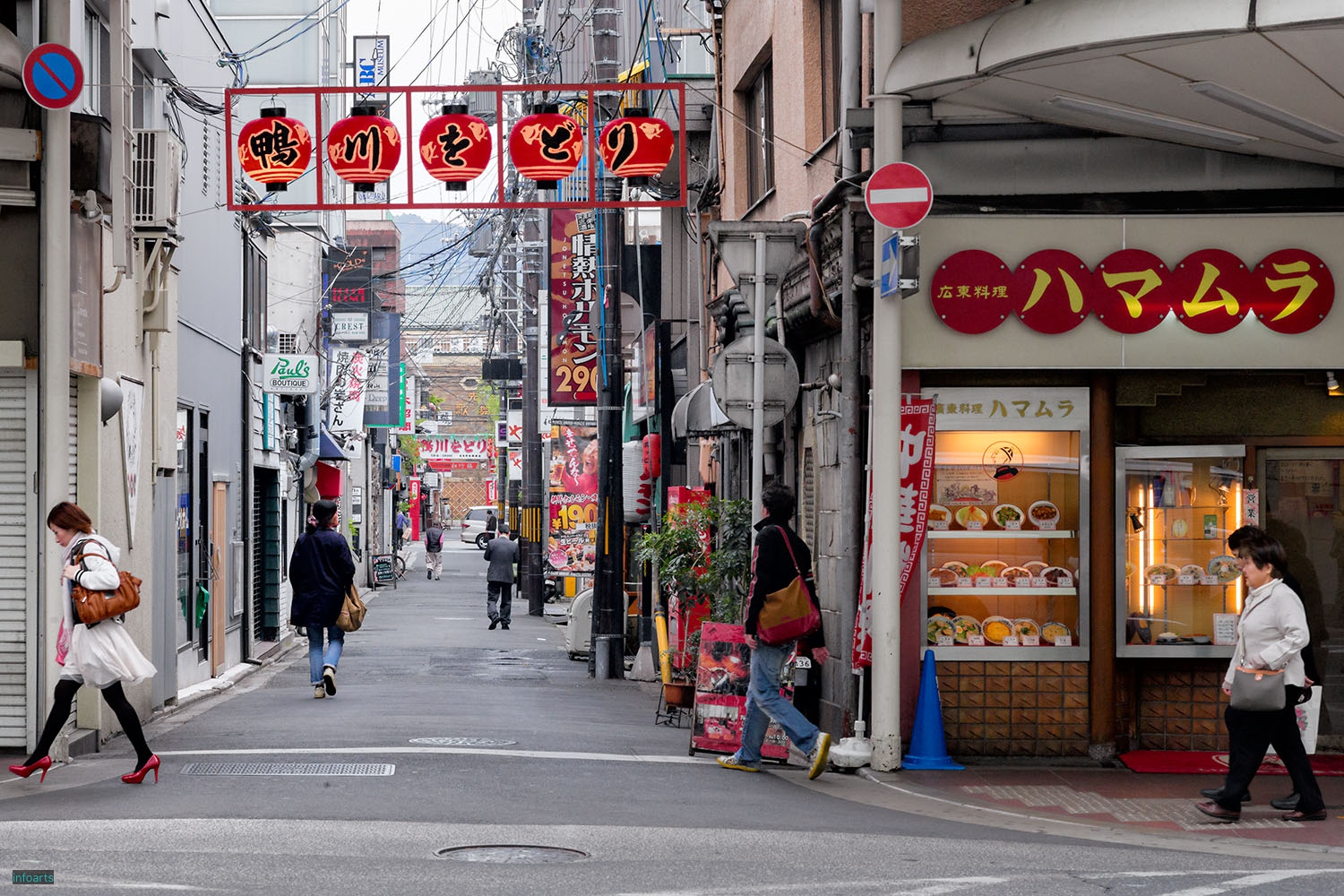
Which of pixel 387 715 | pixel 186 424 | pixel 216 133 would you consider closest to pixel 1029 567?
pixel 387 715

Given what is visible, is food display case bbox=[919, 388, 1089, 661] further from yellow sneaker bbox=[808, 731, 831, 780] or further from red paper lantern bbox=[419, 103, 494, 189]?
red paper lantern bbox=[419, 103, 494, 189]

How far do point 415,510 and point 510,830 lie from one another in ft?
283

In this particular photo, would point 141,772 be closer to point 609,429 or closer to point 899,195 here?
point 899,195

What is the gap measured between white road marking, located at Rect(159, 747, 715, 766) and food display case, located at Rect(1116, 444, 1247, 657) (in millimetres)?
3568

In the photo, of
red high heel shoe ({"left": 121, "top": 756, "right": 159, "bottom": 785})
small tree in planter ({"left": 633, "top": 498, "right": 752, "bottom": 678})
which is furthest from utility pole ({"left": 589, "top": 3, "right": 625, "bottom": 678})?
red high heel shoe ({"left": 121, "top": 756, "right": 159, "bottom": 785})

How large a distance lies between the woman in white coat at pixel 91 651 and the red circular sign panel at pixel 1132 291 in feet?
23.6

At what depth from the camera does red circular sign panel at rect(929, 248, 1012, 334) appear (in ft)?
38.2

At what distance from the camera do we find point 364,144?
1527 cm

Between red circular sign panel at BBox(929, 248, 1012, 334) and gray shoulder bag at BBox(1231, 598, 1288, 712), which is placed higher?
red circular sign panel at BBox(929, 248, 1012, 334)

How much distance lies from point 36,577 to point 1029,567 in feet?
24.8

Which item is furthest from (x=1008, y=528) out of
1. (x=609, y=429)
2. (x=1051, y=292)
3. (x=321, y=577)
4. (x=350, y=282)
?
(x=350, y=282)

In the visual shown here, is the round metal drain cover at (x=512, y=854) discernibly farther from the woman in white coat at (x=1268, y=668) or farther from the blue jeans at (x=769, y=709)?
the woman in white coat at (x=1268, y=668)

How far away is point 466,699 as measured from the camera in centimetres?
1686

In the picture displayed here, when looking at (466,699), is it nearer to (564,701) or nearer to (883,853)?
(564,701)
